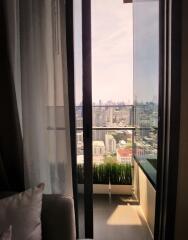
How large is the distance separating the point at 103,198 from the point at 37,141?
1.92 meters

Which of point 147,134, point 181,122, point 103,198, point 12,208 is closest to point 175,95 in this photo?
point 181,122

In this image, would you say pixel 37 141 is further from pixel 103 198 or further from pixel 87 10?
pixel 103 198

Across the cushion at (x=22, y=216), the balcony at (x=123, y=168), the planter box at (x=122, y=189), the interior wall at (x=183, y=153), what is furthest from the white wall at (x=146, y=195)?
the cushion at (x=22, y=216)

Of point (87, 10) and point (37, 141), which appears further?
point (87, 10)

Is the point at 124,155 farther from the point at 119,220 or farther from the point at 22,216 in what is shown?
the point at 22,216

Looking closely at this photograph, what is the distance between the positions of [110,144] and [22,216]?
7.35ft

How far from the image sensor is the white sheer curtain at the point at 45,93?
1483 millimetres

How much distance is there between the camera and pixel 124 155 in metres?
3.28

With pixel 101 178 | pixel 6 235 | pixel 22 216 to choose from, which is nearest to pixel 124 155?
pixel 101 178

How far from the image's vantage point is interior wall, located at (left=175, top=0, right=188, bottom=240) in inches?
65.7

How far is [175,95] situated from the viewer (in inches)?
66.6

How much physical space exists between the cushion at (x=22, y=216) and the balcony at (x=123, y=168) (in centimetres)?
64

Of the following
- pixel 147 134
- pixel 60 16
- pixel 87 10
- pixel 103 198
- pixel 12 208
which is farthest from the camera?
pixel 103 198

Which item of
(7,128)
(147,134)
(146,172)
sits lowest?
(146,172)
